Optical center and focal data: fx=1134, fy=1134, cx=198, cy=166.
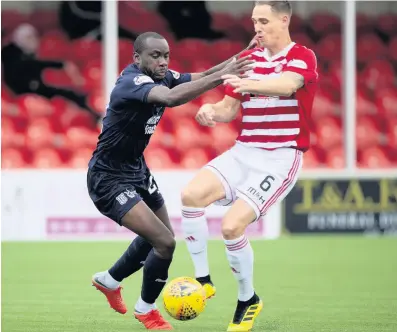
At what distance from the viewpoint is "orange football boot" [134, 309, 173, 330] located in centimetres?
764

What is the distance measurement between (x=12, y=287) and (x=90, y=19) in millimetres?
7751

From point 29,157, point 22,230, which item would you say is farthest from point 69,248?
point 29,157

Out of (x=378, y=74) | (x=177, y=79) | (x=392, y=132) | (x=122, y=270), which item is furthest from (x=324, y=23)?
(x=122, y=270)

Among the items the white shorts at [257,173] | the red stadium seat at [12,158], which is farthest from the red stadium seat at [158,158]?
the white shorts at [257,173]

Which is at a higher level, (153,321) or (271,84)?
(271,84)

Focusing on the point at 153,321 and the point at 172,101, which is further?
the point at 153,321

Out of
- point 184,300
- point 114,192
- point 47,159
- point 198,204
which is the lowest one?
point 47,159

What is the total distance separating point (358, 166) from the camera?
16000 mm

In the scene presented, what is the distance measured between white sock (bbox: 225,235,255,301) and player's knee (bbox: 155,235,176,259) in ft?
1.28

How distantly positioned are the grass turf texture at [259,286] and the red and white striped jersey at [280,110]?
49.7 inches

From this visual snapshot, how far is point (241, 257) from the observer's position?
7359 millimetres

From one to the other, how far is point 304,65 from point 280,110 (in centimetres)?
35

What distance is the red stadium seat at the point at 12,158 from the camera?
1533cm

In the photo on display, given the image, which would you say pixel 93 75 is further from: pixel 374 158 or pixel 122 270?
pixel 122 270
